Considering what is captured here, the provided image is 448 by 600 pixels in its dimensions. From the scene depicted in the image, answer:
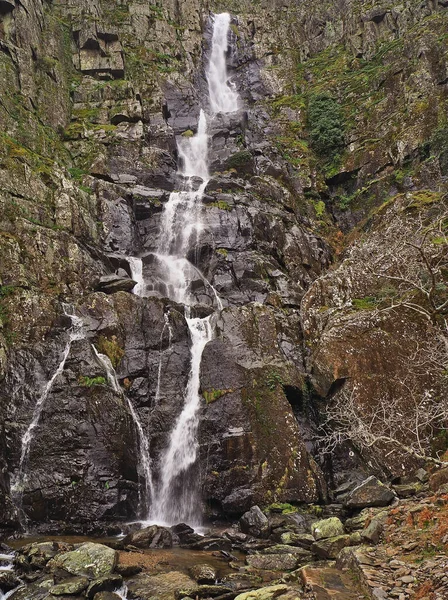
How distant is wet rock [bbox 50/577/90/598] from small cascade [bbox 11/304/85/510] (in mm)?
6379

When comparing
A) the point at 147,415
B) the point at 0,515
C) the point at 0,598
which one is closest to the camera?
the point at 0,598

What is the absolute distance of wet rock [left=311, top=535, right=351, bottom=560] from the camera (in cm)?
1087

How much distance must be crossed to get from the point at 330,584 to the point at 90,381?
11948mm

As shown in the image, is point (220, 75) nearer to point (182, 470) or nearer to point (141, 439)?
point (141, 439)

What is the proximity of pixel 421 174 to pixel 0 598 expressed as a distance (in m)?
29.3

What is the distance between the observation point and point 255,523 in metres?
14.8

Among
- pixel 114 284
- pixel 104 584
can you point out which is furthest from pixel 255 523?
pixel 114 284

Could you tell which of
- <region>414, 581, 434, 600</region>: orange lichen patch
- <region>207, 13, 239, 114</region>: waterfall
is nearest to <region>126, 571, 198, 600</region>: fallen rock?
<region>414, 581, 434, 600</region>: orange lichen patch

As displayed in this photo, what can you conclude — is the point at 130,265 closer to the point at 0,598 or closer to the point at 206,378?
the point at 206,378

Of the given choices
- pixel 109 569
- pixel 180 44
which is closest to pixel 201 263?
pixel 109 569

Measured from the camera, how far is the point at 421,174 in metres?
29.2

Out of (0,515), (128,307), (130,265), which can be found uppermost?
(130,265)

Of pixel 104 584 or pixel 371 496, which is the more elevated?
pixel 371 496

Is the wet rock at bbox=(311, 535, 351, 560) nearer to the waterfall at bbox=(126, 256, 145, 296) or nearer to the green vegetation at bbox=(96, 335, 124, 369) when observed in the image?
the green vegetation at bbox=(96, 335, 124, 369)
